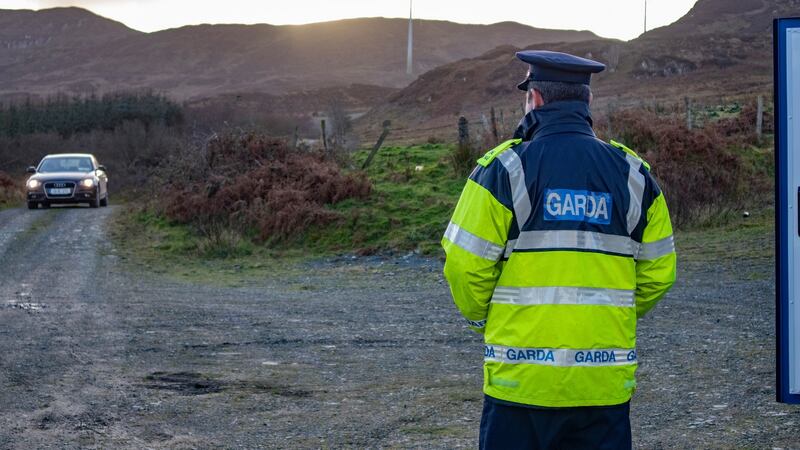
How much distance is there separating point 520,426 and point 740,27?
104249mm

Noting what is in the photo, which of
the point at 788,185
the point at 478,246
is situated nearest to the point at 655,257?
the point at 478,246

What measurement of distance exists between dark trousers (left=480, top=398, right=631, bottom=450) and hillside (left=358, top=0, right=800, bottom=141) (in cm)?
5550

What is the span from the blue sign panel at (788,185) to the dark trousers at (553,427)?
1.66 metres

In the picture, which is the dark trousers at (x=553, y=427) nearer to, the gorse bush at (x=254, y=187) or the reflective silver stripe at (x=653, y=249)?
the reflective silver stripe at (x=653, y=249)

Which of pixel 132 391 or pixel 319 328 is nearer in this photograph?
pixel 132 391

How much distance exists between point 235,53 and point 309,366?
165 metres

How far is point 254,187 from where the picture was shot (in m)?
23.1

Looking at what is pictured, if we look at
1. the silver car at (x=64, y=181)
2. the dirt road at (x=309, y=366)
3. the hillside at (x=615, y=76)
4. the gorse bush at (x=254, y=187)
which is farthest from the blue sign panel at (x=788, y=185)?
the hillside at (x=615, y=76)

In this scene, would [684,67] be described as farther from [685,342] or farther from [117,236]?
[685,342]

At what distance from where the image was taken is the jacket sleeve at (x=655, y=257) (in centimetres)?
382

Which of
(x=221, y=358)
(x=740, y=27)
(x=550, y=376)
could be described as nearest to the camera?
(x=550, y=376)

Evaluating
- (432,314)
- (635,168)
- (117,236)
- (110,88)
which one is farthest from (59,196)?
(110,88)

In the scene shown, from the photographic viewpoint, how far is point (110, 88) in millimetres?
138000

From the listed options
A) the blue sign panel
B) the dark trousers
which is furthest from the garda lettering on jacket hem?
the blue sign panel
